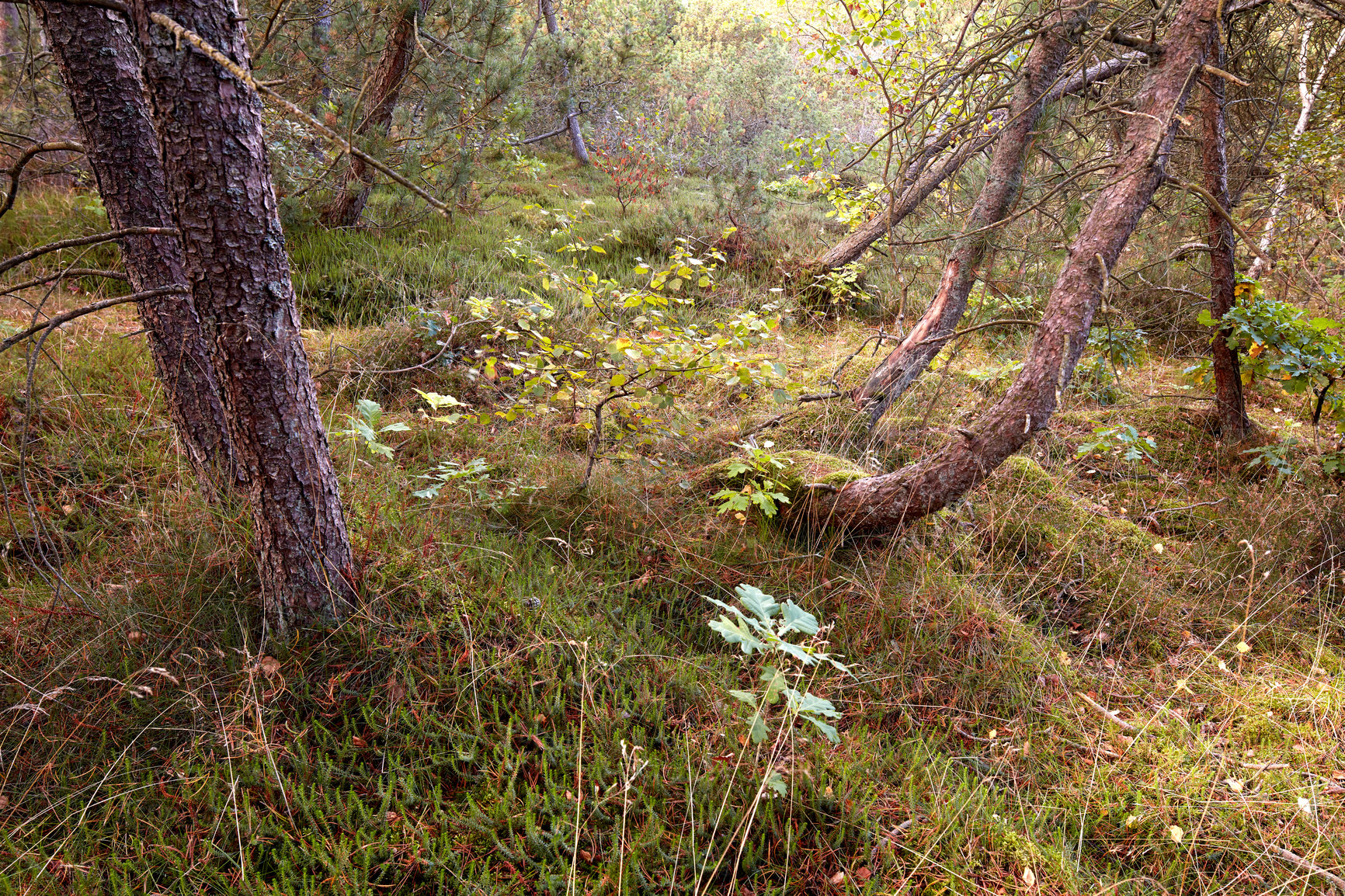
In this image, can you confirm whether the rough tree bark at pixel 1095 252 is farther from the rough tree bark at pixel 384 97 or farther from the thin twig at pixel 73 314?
the rough tree bark at pixel 384 97

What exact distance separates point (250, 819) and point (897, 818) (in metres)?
1.81

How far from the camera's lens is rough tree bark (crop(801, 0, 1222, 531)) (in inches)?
95.0

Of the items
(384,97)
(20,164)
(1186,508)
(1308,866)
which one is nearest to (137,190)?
(20,164)

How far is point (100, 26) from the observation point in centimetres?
227

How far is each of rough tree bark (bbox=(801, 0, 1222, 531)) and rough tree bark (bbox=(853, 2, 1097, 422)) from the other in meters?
0.75

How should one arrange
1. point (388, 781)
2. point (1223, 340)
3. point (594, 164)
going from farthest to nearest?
point (594, 164) < point (1223, 340) < point (388, 781)

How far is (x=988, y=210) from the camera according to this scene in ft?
13.0

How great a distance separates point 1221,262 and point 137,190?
5.83 m

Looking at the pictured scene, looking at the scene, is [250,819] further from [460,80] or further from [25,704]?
[460,80]

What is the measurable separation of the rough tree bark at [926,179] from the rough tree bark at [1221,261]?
0.61 metres

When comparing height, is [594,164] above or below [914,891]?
above

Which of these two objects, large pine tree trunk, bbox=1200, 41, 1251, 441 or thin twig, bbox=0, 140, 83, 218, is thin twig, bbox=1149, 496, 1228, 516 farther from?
thin twig, bbox=0, 140, 83, 218

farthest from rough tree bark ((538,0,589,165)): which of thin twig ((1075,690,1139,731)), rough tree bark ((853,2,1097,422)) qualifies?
thin twig ((1075,690,1139,731))

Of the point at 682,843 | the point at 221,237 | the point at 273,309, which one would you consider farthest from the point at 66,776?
the point at 682,843
